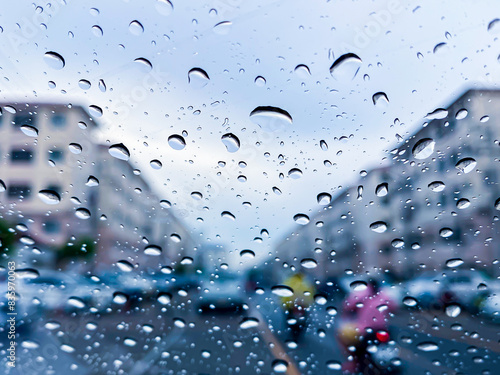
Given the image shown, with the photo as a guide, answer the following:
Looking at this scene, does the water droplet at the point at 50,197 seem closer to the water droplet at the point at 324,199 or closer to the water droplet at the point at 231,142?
the water droplet at the point at 231,142

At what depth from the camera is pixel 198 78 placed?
3.09 feet

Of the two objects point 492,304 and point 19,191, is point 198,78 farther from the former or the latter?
point 492,304

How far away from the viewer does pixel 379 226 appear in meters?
0.91

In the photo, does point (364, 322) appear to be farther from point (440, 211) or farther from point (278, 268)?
point (440, 211)

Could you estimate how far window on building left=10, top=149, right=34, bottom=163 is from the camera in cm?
97

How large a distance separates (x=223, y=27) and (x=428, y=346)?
1.12 metres

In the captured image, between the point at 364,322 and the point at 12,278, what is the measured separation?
1035mm

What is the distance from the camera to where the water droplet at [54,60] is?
929 mm

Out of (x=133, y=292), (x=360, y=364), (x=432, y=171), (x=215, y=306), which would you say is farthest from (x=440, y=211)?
(x=133, y=292)

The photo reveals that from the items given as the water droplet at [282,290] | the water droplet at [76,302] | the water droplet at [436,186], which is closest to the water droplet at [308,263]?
the water droplet at [282,290]

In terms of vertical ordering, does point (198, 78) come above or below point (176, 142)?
above

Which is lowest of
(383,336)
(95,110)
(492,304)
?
(383,336)

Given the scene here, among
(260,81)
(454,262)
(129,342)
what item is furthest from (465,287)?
(129,342)

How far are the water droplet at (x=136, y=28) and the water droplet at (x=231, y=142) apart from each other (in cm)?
42
